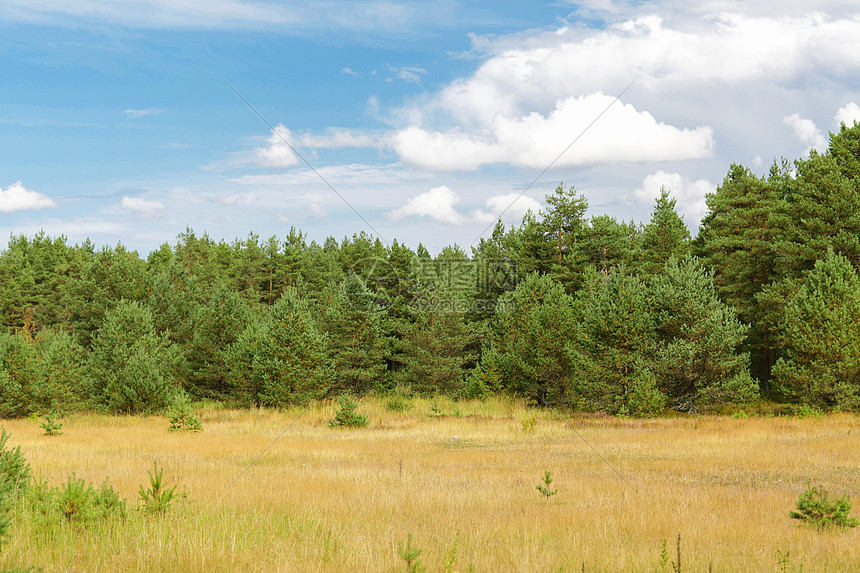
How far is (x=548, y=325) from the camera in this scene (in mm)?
31594

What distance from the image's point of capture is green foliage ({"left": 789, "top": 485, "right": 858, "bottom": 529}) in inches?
307

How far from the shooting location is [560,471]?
13516mm

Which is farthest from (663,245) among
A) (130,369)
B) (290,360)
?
(130,369)

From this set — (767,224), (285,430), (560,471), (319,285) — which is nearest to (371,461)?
(560,471)

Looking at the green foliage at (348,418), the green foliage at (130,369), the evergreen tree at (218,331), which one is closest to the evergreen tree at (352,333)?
the evergreen tree at (218,331)

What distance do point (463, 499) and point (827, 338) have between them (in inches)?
866

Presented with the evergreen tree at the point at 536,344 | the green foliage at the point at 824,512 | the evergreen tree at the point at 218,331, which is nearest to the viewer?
the green foliage at the point at 824,512

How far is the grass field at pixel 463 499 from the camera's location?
241 inches

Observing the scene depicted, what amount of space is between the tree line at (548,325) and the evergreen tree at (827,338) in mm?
78

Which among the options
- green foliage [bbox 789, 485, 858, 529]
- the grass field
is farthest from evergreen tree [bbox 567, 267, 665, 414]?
green foliage [bbox 789, 485, 858, 529]

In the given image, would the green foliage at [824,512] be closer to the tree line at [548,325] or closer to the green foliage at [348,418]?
the tree line at [548,325]

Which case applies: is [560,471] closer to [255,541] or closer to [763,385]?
[255,541]

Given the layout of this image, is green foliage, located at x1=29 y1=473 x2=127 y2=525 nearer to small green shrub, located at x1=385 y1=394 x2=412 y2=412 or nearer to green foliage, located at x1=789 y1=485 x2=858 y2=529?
green foliage, located at x1=789 y1=485 x2=858 y2=529

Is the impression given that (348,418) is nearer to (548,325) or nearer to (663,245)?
(548,325)
